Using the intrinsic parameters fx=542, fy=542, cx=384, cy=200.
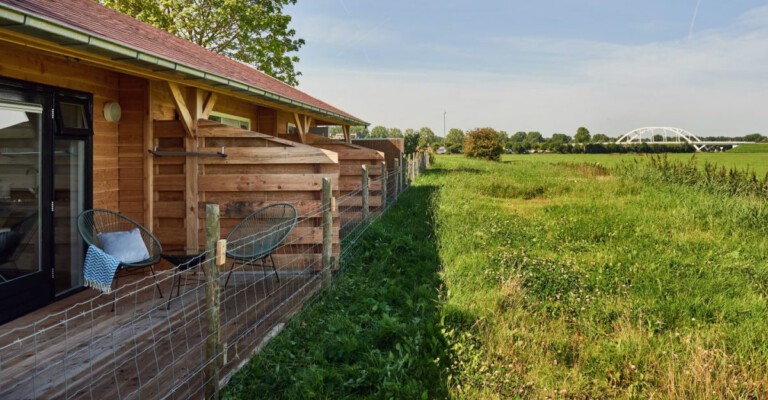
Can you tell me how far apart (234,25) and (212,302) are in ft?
76.4

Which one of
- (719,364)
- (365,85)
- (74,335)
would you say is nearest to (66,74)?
(74,335)

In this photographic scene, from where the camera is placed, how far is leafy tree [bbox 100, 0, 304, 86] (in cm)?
2266

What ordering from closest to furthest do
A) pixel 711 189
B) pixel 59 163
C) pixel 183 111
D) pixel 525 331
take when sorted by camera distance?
pixel 525 331 < pixel 59 163 < pixel 183 111 < pixel 711 189

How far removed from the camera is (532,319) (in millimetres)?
4945

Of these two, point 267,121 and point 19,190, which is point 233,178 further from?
point 267,121

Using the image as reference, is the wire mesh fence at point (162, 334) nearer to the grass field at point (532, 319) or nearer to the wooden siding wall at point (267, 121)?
the grass field at point (532, 319)

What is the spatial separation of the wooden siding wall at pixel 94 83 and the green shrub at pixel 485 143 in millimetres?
39626

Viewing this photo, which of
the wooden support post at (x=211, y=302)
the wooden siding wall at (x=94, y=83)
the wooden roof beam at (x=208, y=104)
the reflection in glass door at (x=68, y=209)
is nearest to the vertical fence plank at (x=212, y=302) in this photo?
the wooden support post at (x=211, y=302)

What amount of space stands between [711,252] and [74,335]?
7.99 meters

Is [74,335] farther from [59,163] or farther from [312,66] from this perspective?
[312,66]

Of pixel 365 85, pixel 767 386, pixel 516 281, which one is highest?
pixel 365 85

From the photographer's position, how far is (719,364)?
418 cm

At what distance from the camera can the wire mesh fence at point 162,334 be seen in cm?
342

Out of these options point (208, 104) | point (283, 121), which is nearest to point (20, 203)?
point (208, 104)
